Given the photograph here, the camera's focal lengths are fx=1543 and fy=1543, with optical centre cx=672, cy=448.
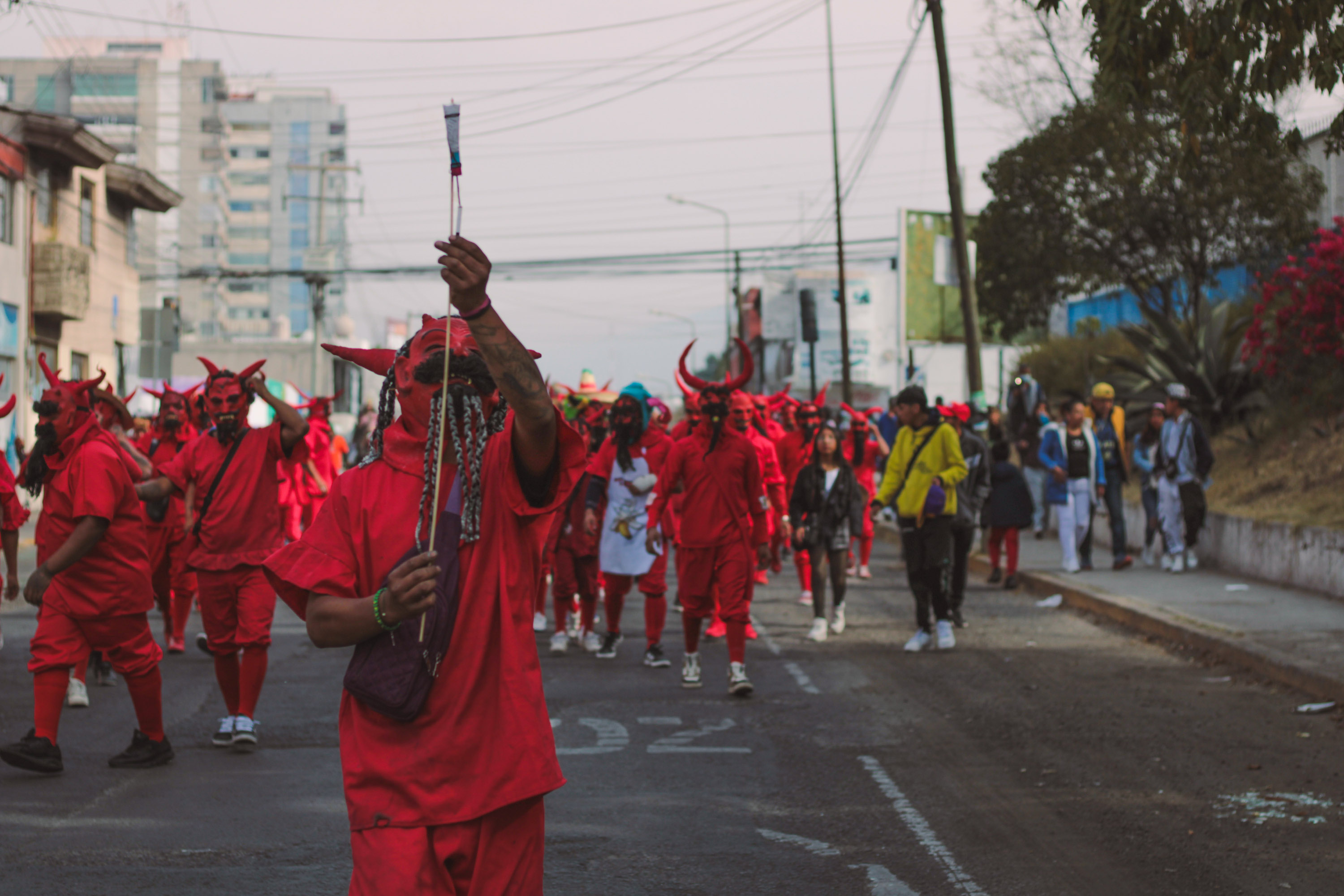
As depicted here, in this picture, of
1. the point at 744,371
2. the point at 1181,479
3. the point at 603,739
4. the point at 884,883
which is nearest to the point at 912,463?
the point at 744,371

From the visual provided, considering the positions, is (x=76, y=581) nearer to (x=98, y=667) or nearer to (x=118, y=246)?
(x=98, y=667)

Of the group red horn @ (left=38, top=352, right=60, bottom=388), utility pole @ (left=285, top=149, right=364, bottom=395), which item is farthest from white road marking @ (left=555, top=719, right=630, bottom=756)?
utility pole @ (left=285, top=149, right=364, bottom=395)

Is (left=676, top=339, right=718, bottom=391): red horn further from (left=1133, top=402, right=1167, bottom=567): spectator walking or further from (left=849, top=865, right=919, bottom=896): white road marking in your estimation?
(left=1133, top=402, right=1167, bottom=567): spectator walking

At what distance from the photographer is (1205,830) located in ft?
20.8

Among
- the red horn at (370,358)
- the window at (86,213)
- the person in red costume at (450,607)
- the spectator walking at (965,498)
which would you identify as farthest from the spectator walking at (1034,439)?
the window at (86,213)


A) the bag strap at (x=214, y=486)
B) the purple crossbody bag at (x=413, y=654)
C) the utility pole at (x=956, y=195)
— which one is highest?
the utility pole at (x=956, y=195)

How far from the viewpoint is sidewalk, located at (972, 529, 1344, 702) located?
1026 cm

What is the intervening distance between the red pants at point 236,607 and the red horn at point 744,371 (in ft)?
9.27

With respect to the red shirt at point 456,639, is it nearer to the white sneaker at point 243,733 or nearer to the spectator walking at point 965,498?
the white sneaker at point 243,733

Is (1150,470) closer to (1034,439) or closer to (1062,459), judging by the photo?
(1062,459)

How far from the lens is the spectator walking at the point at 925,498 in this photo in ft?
38.6

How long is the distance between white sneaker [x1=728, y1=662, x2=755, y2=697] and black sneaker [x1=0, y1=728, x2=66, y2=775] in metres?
4.03

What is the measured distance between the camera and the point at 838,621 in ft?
43.2

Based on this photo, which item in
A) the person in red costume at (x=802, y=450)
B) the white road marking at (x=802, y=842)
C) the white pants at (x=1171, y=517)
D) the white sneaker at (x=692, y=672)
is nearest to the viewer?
the white road marking at (x=802, y=842)
